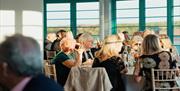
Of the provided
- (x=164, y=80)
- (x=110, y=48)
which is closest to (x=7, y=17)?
(x=110, y=48)

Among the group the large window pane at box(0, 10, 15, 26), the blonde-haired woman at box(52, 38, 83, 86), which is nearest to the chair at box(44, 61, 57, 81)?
the blonde-haired woman at box(52, 38, 83, 86)

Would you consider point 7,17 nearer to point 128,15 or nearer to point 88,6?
point 128,15

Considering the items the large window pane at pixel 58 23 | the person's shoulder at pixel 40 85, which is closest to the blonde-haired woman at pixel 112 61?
the person's shoulder at pixel 40 85

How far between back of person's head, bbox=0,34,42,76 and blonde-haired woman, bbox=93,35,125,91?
3.47 metres

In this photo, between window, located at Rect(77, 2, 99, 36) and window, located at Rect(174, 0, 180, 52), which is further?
window, located at Rect(77, 2, 99, 36)

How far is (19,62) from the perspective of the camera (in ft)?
5.68

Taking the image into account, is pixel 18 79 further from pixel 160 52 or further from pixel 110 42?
pixel 110 42

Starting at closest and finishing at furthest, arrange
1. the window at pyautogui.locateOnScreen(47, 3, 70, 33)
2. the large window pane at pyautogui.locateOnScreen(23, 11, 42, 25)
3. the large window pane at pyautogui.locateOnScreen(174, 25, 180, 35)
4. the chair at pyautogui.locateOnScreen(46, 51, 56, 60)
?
the large window pane at pyautogui.locateOnScreen(23, 11, 42, 25) < the chair at pyautogui.locateOnScreen(46, 51, 56, 60) < the large window pane at pyautogui.locateOnScreen(174, 25, 180, 35) < the window at pyautogui.locateOnScreen(47, 3, 70, 33)

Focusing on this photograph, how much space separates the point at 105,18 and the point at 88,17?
2.45 feet

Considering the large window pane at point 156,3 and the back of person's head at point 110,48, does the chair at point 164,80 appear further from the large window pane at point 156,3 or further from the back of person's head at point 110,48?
the large window pane at point 156,3

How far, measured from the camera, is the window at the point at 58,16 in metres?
14.0

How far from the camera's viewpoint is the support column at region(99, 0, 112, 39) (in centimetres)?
1315

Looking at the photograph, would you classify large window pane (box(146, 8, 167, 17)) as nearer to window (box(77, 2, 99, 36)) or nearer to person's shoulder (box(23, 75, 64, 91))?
window (box(77, 2, 99, 36))

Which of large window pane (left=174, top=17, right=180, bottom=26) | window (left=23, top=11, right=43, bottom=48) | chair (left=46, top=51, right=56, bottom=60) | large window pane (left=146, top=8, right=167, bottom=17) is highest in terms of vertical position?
large window pane (left=146, top=8, right=167, bottom=17)
